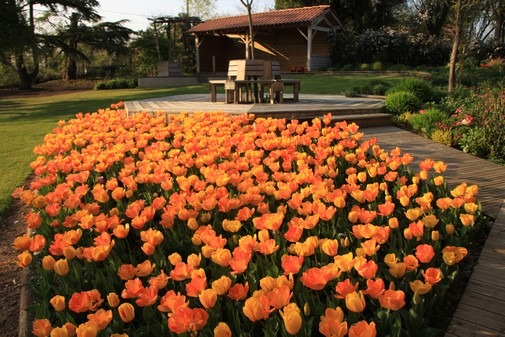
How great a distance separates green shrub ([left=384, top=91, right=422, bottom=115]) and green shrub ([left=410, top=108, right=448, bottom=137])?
107 centimetres

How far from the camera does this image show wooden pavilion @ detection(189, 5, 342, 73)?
26.5 m

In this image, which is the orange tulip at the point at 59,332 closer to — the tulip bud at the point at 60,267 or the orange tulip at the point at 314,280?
the tulip bud at the point at 60,267

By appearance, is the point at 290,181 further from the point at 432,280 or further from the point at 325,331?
the point at 325,331

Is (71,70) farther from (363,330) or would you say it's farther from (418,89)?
(363,330)

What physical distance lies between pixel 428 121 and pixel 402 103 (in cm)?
142

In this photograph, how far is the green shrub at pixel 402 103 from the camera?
8094 mm

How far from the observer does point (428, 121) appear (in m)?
6.75

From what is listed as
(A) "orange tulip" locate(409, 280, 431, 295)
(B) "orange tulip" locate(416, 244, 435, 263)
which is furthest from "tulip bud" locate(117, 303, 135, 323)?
(B) "orange tulip" locate(416, 244, 435, 263)

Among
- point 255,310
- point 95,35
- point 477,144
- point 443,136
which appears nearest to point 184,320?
point 255,310

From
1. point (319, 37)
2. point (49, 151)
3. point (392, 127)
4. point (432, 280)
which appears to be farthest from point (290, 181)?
point (319, 37)

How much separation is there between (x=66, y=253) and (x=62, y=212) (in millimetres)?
1143

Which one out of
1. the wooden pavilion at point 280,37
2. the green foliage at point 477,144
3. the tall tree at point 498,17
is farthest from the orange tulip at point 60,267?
the tall tree at point 498,17

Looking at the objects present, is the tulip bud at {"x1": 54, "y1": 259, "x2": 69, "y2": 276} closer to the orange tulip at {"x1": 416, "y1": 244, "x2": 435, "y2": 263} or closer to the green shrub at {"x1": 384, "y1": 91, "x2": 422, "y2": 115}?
the orange tulip at {"x1": 416, "y1": 244, "x2": 435, "y2": 263}

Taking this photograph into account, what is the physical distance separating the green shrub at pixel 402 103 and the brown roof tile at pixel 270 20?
18879mm
